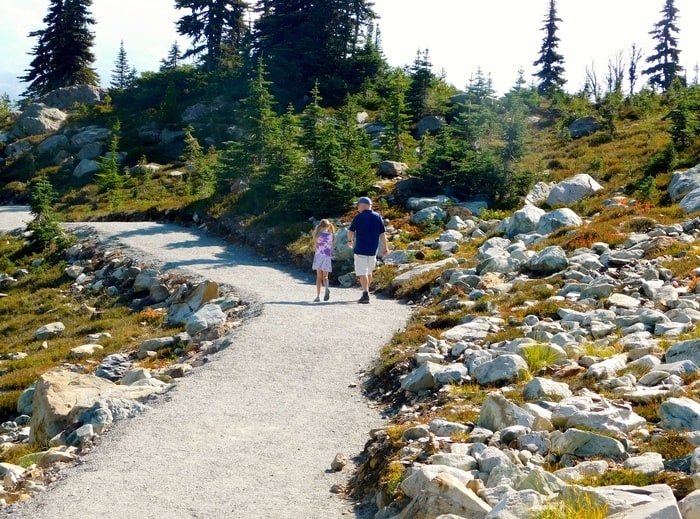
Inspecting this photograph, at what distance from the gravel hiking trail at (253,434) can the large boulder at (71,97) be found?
4543 cm

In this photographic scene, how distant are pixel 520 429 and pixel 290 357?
635cm

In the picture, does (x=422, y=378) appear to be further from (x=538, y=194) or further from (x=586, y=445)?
(x=538, y=194)

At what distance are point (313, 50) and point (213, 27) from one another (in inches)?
452

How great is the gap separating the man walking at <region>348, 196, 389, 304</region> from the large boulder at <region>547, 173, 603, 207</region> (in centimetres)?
980

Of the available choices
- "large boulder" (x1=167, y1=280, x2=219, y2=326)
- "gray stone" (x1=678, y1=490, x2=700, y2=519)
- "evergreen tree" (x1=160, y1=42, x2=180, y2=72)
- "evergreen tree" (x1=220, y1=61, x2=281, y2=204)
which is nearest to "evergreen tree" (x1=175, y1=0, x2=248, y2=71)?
"evergreen tree" (x1=160, y1=42, x2=180, y2=72)

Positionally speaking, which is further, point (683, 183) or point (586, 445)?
point (683, 183)

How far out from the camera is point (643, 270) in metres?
15.1

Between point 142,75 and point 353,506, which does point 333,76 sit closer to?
point 142,75

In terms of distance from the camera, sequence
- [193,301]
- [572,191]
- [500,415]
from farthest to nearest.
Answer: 1. [572,191]
2. [193,301]
3. [500,415]

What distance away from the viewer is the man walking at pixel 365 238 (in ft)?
57.6

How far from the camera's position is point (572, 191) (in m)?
25.3

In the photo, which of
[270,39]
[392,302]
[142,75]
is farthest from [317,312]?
[142,75]

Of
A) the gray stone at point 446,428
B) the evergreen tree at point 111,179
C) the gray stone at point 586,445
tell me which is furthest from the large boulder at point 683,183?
the evergreen tree at point 111,179

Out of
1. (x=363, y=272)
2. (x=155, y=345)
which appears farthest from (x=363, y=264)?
(x=155, y=345)
